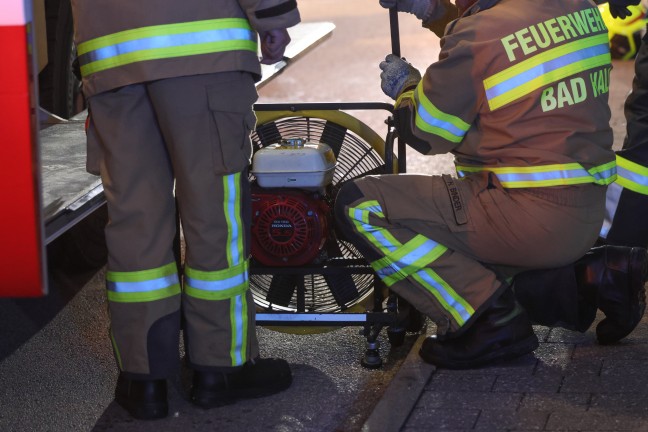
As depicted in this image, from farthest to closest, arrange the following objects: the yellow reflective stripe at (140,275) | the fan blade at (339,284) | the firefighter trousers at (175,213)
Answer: the fan blade at (339,284) → the yellow reflective stripe at (140,275) → the firefighter trousers at (175,213)

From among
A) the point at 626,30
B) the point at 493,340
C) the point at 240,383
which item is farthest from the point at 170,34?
the point at 626,30

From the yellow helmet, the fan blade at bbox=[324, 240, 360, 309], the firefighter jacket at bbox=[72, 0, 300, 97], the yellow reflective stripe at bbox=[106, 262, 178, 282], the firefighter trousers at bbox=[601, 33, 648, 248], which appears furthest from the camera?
the yellow helmet

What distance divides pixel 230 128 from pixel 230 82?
136 mm

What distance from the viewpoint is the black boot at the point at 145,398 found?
12.4 ft

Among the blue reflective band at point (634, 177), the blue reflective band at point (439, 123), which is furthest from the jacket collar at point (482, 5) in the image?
the blue reflective band at point (634, 177)

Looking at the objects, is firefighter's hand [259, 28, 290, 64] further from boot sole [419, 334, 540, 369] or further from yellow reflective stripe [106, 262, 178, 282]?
boot sole [419, 334, 540, 369]

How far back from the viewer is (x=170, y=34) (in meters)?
3.47

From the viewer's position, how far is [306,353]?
4289mm

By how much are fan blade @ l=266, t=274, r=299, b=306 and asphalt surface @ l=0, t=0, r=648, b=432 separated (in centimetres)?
18

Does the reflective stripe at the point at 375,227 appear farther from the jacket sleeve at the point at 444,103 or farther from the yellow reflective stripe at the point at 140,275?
the yellow reflective stripe at the point at 140,275

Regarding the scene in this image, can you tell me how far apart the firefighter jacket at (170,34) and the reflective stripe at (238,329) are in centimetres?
73

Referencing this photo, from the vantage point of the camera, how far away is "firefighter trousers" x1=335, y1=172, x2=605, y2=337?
3.89m

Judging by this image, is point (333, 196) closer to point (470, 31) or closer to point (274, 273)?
point (274, 273)

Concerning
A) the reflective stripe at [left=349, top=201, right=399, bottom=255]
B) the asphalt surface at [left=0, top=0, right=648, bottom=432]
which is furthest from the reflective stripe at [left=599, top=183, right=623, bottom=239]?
the reflective stripe at [left=349, top=201, right=399, bottom=255]
